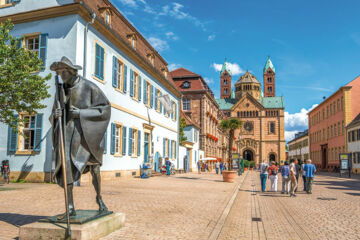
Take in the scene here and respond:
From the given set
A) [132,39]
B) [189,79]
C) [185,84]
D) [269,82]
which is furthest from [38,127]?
[269,82]

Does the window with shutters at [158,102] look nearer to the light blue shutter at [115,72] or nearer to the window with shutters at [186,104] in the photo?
the light blue shutter at [115,72]

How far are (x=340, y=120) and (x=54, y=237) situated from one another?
51781 mm

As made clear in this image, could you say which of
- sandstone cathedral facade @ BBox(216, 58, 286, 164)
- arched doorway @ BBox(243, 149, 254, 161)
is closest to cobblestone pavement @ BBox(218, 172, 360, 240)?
sandstone cathedral facade @ BBox(216, 58, 286, 164)

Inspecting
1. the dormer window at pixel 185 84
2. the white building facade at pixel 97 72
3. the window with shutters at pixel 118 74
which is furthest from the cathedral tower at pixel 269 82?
the window with shutters at pixel 118 74

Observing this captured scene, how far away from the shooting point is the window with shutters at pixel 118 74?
2053 centimetres

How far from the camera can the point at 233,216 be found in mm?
9211

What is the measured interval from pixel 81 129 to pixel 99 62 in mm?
13829

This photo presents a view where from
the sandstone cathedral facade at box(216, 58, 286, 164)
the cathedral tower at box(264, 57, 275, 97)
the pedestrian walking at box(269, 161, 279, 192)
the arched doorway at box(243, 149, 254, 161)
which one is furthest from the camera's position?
the cathedral tower at box(264, 57, 275, 97)

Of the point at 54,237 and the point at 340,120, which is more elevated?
the point at 340,120

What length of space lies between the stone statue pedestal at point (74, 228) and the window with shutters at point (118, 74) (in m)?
15.5

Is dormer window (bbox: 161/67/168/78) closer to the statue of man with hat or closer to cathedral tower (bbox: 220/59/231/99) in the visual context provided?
the statue of man with hat

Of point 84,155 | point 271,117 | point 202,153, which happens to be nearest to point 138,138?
point 84,155

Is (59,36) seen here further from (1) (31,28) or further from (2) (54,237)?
(2) (54,237)

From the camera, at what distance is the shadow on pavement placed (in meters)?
6.71
